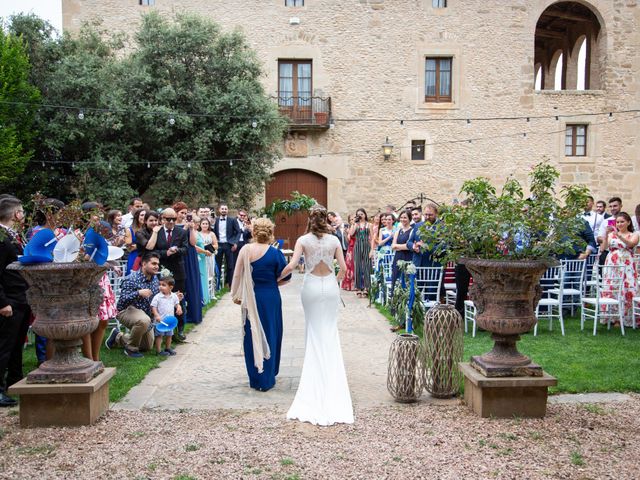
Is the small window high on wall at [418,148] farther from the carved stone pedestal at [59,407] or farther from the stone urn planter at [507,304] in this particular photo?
the carved stone pedestal at [59,407]

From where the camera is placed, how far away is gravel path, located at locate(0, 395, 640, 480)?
367 centimetres

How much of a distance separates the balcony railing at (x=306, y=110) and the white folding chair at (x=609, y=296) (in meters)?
13.1

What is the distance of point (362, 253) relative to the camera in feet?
39.8

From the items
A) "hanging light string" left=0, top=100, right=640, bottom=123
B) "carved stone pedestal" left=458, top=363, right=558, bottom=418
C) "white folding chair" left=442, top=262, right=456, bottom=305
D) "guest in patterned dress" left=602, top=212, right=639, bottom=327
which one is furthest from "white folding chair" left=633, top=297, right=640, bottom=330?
"hanging light string" left=0, top=100, right=640, bottom=123

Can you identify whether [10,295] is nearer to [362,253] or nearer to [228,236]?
[228,236]

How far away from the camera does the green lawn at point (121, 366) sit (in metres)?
5.46

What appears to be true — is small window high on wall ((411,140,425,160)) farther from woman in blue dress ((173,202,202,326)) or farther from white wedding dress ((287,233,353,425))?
white wedding dress ((287,233,353,425))

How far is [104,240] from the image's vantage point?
456 cm

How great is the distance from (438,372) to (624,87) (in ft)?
63.5

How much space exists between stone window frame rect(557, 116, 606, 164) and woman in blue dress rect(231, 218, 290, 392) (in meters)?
17.9

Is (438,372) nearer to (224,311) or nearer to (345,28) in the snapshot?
(224,311)

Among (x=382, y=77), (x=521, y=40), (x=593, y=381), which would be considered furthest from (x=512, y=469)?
(x=521, y=40)

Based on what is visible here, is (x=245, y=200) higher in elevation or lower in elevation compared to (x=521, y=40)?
lower

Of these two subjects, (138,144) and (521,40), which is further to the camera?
(521,40)
